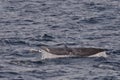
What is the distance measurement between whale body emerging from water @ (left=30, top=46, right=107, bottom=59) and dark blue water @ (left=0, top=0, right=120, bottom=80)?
0.54 meters

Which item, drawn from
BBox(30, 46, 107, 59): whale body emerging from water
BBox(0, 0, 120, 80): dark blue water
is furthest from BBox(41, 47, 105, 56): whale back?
BBox(0, 0, 120, 80): dark blue water

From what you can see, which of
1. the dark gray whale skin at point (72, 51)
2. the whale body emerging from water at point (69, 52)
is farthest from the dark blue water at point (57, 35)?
the dark gray whale skin at point (72, 51)

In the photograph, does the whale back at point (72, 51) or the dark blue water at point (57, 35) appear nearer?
the dark blue water at point (57, 35)

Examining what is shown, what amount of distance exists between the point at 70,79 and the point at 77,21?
56.4ft

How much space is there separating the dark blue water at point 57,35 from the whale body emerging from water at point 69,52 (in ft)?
1.79

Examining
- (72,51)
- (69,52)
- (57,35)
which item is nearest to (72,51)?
(72,51)

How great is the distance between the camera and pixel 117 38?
40844 mm

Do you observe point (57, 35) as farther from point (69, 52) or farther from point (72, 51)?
point (69, 52)

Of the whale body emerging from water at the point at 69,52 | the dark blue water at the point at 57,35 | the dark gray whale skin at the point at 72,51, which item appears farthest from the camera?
the dark gray whale skin at the point at 72,51

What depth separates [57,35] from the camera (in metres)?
42.4

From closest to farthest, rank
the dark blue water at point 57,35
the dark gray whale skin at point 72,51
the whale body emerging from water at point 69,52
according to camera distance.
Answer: the dark blue water at point 57,35 → the whale body emerging from water at point 69,52 → the dark gray whale skin at point 72,51

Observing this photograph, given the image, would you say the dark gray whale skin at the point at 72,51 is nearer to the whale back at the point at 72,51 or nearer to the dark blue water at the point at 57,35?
the whale back at the point at 72,51

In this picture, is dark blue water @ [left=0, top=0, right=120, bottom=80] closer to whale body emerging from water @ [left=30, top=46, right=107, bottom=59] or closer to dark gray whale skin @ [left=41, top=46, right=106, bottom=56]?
whale body emerging from water @ [left=30, top=46, right=107, bottom=59]

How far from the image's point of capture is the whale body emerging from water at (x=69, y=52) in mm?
35531
